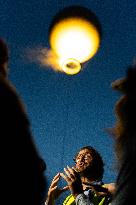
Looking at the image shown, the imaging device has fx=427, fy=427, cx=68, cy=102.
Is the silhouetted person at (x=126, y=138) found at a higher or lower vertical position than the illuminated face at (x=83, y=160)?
lower

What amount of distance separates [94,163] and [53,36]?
6.21 feet

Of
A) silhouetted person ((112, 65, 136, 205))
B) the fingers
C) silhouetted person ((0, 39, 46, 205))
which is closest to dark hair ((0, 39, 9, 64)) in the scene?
silhouetted person ((0, 39, 46, 205))

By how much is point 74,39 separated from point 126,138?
231cm

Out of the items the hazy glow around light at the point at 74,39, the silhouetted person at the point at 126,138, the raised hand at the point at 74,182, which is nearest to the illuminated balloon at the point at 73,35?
the hazy glow around light at the point at 74,39

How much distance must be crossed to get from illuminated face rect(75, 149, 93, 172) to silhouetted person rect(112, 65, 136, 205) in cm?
273

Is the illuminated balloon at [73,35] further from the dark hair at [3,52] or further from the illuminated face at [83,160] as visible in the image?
the dark hair at [3,52]

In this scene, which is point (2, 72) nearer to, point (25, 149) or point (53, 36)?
point (25, 149)

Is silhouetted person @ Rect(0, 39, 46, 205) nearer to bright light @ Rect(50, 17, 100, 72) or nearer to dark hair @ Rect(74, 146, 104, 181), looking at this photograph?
bright light @ Rect(50, 17, 100, 72)

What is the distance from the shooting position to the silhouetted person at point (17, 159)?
2.14 metres

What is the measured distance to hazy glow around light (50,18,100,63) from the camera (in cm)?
421

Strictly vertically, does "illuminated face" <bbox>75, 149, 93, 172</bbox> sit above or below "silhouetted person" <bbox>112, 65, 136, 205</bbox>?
above

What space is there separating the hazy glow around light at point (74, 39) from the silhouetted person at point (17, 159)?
6.54 ft

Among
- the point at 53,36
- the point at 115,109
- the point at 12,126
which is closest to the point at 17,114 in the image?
the point at 12,126

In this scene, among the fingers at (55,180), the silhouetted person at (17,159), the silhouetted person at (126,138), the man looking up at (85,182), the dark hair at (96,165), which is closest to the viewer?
the silhouetted person at (17,159)
